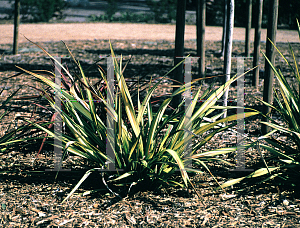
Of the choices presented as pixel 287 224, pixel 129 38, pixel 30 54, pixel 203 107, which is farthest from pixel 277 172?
pixel 129 38

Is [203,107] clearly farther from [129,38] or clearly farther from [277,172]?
[129,38]

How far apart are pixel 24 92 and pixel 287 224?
481cm

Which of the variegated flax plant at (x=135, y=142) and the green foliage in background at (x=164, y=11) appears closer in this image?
the variegated flax plant at (x=135, y=142)

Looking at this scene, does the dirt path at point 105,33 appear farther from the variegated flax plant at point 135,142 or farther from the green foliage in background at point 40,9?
the variegated flax plant at point 135,142

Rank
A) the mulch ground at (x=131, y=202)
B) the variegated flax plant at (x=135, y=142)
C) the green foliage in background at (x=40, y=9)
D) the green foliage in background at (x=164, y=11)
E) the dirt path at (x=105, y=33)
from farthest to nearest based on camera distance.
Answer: the green foliage in background at (x=164, y=11)
the green foliage in background at (x=40, y=9)
the dirt path at (x=105, y=33)
the variegated flax plant at (x=135, y=142)
the mulch ground at (x=131, y=202)

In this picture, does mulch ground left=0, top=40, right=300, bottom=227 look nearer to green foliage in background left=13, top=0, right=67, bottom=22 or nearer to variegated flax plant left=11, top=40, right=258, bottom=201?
variegated flax plant left=11, top=40, right=258, bottom=201

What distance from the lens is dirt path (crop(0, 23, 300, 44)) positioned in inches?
472

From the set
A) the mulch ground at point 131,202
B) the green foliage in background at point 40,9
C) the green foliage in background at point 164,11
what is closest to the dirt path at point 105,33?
the green foliage in background at point 40,9

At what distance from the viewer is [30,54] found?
8.97m

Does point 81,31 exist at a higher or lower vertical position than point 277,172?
higher

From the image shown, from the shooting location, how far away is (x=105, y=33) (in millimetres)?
13125

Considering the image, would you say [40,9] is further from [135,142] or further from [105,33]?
[135,142]

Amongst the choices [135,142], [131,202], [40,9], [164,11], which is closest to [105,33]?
[40,9]

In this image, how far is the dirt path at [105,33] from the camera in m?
12.0
